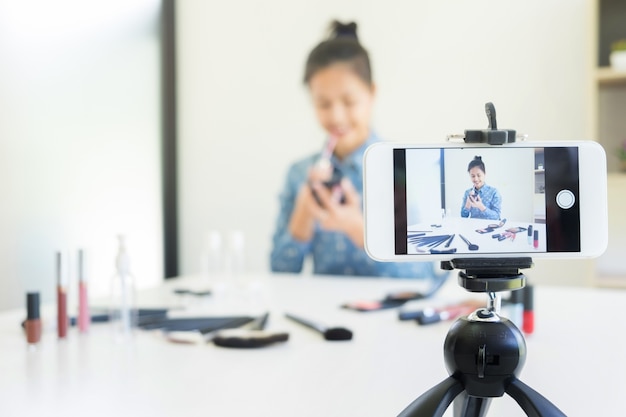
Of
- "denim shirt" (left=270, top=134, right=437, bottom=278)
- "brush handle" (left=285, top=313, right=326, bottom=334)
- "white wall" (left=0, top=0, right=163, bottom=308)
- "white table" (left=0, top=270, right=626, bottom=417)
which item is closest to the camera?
"white table" (left=0, top=270, right=626, bottom=417)

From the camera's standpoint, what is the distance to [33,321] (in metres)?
1.23

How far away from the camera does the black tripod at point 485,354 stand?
2.24 ft

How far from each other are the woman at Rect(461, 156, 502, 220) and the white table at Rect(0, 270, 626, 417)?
312 millimetres

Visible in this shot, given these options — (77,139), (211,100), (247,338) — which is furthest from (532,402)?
(211,100)

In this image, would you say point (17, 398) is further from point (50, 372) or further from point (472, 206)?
point (472, 206)

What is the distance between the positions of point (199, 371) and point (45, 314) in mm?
666

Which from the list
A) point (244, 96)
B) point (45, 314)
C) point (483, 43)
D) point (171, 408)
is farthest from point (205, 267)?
point (171, 408)

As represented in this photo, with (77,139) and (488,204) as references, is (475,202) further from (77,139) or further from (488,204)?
(77,139)

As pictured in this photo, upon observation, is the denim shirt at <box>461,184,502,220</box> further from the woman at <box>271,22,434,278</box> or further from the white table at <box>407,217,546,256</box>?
the woman at <box>271,22,434,278</box>

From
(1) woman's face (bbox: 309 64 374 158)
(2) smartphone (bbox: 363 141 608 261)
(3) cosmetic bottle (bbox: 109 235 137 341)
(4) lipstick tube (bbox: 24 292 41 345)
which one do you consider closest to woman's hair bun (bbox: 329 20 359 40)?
(1) woman's face (bbox: 309 64 374 158)

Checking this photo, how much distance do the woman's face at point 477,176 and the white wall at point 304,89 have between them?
1.55 m

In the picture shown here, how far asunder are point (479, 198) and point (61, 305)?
920 millimetres

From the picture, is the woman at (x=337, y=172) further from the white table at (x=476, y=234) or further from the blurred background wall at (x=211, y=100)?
the white table at (x=476, y=234)

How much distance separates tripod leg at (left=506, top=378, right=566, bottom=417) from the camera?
670 mm
